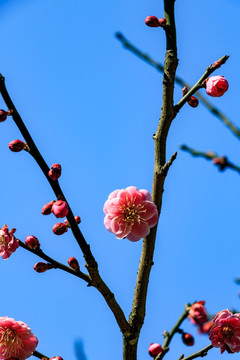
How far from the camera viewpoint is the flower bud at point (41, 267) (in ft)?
9.26

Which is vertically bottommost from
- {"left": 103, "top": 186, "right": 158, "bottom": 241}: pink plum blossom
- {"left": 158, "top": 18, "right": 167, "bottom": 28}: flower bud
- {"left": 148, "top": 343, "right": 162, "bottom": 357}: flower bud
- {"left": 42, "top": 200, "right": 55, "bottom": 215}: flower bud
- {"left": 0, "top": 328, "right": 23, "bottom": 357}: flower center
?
{"left": 0, "top": 328, "right": 23, "bottom": 357}: flower center

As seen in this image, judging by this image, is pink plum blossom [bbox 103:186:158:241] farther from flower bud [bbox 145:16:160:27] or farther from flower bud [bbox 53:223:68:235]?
flower bud [bbox 145:16:160:27]

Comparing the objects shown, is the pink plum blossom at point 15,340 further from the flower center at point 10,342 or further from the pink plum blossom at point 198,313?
the pink plum blossom at point 198,313

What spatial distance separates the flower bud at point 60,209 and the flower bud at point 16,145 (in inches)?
15.3

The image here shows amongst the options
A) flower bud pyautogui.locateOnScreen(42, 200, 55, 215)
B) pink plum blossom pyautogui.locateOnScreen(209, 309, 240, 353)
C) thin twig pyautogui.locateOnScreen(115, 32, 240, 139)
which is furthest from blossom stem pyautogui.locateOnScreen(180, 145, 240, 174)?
pink plum blossom pyautogui.locateOnScreen(209, 309, 240, 353)

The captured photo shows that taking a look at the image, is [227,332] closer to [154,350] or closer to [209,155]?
[154,350]

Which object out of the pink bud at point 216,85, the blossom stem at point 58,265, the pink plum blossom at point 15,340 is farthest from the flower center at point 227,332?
the pink bud at point 216,85

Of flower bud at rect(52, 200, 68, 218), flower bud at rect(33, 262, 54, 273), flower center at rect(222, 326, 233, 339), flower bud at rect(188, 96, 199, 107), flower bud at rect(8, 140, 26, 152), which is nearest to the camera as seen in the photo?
flower bud at rect(52, 200, 68, 218)

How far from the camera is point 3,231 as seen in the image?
2.86 meters

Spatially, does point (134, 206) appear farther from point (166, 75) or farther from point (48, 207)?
point (166, 75)

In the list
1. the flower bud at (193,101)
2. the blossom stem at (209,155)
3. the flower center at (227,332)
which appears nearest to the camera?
the blossom stem at (209,155)

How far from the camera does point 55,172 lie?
260 centimetres

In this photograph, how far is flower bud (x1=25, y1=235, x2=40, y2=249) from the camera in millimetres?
2783

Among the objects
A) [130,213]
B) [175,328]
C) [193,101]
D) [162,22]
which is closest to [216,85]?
[193,101]
